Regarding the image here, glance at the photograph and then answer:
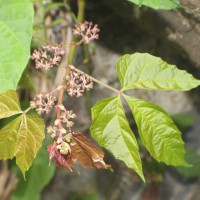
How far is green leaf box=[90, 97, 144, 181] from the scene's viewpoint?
776 mm

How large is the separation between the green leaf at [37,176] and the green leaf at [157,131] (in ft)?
2.32

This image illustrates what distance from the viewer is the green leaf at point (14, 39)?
28.5 inches

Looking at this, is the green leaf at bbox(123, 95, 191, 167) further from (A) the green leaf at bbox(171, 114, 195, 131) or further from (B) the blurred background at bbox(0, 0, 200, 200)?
(A) the green leaf at bbox(171, 114, 195, 131)

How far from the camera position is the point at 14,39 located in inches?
29.1

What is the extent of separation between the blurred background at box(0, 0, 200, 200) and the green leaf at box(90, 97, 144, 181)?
1.43 ft

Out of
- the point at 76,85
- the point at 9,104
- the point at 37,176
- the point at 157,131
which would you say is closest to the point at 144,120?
the point at 157,131

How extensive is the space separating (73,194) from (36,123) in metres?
1.16

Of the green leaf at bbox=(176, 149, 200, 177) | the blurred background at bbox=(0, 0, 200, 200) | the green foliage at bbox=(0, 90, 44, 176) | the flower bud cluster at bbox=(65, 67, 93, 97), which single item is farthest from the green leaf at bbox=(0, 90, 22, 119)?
the green leaf at bbox=(176, 149, 200, 177)

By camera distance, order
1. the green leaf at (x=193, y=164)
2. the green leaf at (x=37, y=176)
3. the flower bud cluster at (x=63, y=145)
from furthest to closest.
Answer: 1. the green leaf at (x=193, y=164)
2. the green leaf at (x=37, y=176)
3. the flower bud cluster at (x=63, y=145)

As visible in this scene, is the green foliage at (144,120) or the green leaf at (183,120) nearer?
the green foliage at (144,120)

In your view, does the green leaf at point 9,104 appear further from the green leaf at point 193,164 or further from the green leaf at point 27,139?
the green leaf at point 193,164

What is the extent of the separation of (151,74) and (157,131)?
0.39 feet

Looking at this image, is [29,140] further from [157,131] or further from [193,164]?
[193,164]

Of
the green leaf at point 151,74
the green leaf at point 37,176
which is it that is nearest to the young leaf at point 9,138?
the green leaf at point 151,74
